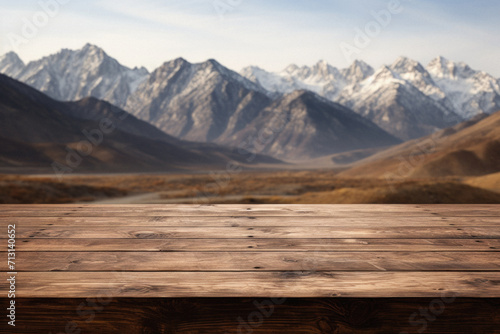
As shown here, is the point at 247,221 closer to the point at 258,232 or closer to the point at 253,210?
the point at 258,232

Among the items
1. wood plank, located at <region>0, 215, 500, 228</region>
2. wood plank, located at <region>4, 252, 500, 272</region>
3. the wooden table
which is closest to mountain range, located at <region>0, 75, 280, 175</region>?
wood plank, located at <region>0, 215, 500, 228</region>

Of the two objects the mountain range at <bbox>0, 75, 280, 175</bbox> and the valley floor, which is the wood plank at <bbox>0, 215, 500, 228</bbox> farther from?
the mountain range at <bbox>0, 75, 280, 175</bbox>

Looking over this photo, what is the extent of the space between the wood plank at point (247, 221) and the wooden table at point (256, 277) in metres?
0.03

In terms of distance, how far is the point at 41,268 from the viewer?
6.93 ft

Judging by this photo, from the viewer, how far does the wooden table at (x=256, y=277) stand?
5.72 feet

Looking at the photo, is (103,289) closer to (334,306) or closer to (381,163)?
(334,306)

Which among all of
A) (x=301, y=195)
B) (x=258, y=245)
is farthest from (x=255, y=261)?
(x=301, y=195)

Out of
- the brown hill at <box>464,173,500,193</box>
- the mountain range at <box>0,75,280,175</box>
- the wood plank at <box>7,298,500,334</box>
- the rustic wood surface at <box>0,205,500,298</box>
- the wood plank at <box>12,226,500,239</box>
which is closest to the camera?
the wood plank at <box>7,298,500,334</box>

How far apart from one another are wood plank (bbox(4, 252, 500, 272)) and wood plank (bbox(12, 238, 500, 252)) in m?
0.08

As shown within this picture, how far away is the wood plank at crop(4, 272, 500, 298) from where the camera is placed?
1.78 metres

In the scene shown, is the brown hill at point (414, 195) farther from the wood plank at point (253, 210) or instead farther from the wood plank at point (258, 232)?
the wood plank at point (258, 232)

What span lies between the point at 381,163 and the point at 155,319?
8911cm

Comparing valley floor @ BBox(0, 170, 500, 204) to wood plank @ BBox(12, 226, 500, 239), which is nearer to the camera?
wood plank @ BBox(12, 226, 500, 239)

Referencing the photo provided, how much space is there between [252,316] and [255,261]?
50cm
